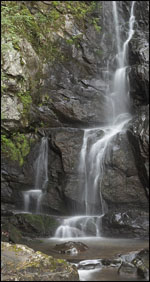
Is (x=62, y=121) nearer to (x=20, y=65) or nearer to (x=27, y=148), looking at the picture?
(x=27, y=148)

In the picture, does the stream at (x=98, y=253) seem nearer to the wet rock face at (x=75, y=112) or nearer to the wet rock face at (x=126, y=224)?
the wet rock face at (x=126, y=224)

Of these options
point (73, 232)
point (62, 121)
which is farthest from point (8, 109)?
point (73, 232)

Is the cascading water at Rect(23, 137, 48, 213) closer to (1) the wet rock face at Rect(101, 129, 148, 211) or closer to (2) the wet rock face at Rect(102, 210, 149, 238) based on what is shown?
(1) the wet rock face at Rect(101, 129, 148, 211)

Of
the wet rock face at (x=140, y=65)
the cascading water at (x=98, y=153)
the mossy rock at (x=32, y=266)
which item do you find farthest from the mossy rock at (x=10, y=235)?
the wet rock face at (x=140, y=65)

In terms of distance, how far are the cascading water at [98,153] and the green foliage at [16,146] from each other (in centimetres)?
234

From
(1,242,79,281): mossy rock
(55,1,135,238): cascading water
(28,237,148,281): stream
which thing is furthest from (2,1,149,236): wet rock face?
(1,242,79,281): mossy rock

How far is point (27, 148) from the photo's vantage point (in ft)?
40.3

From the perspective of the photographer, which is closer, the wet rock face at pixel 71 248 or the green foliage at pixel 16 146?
the wet rock face at pixel 71 248

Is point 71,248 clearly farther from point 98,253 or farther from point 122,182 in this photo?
point 122,182

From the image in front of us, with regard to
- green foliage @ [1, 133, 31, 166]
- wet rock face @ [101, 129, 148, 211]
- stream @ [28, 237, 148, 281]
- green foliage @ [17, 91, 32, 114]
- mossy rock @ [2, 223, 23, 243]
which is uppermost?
green foliage @ [17, 91, 32, 114]

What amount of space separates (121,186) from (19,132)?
4582 millimetres

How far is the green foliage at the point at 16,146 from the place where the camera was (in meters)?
12.1

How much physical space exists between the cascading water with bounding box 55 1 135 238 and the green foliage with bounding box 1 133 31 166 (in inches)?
92.0

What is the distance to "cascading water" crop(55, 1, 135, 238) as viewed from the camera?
32.0 ft
